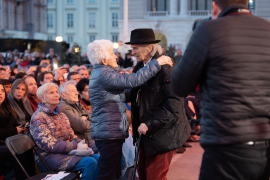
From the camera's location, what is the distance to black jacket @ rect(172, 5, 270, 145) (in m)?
1.91

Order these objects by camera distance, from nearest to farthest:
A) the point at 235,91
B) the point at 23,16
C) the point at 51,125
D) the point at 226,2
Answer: the point at 235,91 → the point at 226,2 → the point at 51,125 → the point at 23,16

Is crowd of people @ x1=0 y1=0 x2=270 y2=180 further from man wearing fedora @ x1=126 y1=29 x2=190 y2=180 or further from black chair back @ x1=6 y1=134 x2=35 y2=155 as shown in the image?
black chair back @ x1=6 y1=134 x2=35 y2=155

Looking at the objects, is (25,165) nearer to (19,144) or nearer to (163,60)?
(19,144)

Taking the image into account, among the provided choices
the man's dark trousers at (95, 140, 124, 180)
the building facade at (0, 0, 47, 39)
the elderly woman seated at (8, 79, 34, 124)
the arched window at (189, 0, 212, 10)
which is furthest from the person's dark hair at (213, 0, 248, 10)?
the arched window at (189, 0, 212, 10)

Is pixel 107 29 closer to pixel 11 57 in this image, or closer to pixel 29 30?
pixel 29 30

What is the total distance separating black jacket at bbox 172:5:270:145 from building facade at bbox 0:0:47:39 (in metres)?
27.5

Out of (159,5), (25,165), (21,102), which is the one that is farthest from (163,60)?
(159,5)

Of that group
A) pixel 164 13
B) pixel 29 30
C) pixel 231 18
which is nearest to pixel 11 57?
pixel 29 30

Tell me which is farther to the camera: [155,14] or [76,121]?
[155,14]

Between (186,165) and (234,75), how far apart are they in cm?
418

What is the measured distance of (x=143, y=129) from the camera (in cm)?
318

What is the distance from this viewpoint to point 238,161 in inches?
76.5

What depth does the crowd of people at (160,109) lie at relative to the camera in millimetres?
1932

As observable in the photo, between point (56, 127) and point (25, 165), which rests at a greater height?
point (56, 127)
